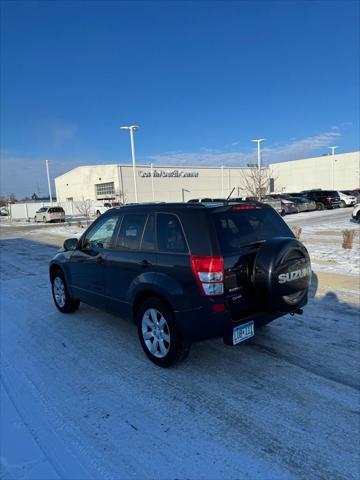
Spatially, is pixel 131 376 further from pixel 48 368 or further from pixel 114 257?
pixel 114 257

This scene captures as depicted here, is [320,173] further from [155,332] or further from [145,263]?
[155,332]

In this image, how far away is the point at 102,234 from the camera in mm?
4930

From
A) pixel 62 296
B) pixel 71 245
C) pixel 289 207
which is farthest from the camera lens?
pixel 289 207

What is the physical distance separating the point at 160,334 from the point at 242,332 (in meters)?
0.91

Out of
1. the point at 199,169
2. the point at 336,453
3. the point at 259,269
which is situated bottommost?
the point at 336,453

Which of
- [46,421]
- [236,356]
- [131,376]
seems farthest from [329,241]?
[46,421]

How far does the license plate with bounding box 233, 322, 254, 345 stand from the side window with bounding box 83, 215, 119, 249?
2.12m

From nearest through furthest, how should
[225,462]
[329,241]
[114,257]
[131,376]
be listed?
[225,462]
[131,376]
[114,257]
[329,241]

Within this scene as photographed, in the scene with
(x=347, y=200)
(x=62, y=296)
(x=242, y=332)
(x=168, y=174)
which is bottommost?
(x=62, y=296)

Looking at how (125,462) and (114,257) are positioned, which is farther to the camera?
(114,257)

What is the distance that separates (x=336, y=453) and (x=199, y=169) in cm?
7084

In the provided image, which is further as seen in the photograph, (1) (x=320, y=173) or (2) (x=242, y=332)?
(1) (x=320, y=173)

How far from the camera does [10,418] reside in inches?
120

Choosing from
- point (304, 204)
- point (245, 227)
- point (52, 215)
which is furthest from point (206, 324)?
point (52, 215)
